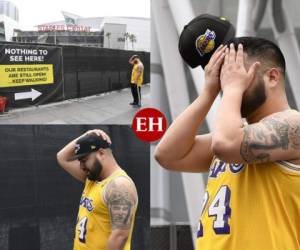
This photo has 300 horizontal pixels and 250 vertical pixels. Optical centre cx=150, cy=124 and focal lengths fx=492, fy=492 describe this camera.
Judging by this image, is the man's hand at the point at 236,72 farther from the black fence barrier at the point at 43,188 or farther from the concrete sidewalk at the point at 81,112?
the concrete sidewalk at the point at 81,112

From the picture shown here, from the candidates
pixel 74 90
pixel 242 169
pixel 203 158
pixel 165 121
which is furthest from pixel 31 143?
pixel 74 90

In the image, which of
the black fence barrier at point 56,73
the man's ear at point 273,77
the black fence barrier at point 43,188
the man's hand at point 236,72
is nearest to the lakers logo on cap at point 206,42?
the man's hand at point 236,72

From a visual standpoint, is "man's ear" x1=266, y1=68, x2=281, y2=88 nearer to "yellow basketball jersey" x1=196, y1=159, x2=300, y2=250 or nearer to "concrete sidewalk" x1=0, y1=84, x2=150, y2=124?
"yellow basketball jersey" x1=196, y1=159, x2=300, y2=250

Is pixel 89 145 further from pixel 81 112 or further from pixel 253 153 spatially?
pixel 81 112

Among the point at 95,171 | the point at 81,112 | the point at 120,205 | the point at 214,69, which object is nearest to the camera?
the point at 214,69

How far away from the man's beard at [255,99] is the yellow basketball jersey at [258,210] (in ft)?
0.60

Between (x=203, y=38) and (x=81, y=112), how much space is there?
1020cm

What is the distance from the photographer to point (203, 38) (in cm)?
171

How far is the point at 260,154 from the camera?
4.82ft

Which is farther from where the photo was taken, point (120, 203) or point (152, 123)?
point (152, 123)

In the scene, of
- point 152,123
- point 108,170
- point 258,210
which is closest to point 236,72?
point 258,210

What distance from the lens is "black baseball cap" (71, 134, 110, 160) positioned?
4.01m

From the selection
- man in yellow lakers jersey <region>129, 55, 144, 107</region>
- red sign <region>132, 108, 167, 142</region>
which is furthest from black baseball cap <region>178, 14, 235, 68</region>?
man in yellow lakers jersey <region>129, 55, 144, 107</region>

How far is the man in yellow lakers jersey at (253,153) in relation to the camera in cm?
147
